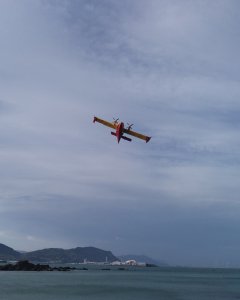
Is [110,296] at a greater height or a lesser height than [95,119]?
lesser

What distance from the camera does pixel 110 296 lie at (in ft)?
283

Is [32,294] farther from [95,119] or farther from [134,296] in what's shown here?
[95,119]

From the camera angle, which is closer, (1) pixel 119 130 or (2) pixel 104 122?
(1) pixel 119 130

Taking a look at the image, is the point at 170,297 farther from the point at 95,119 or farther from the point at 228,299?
the point at 95,119

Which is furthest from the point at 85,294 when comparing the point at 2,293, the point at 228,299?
the point at 228,299

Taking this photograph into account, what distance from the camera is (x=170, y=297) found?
88750mm

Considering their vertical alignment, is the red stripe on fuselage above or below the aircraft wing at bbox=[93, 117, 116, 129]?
below

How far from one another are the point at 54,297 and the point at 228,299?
34.8 meters

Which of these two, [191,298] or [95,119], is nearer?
[95,119]

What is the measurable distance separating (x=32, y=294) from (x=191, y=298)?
105ft

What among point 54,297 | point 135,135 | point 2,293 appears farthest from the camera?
point 2,293

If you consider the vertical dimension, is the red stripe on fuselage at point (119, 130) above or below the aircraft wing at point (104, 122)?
below

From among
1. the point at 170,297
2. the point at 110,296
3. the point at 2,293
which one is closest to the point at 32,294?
the point at 2,293

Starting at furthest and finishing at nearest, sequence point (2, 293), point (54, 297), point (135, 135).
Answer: point (2, 293)
point (54, 297)
point (135, 135)
